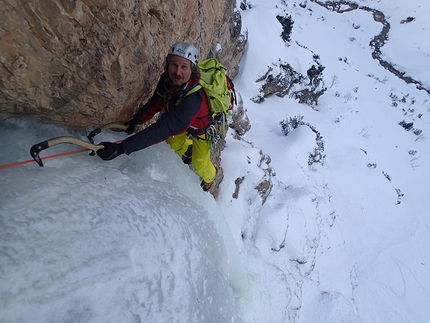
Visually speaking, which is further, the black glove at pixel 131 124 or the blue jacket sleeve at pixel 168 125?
the black glove at pixel 131 124

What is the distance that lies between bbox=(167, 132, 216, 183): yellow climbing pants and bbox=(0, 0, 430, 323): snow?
16 cm

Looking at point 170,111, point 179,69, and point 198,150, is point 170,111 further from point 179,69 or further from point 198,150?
point 198,150

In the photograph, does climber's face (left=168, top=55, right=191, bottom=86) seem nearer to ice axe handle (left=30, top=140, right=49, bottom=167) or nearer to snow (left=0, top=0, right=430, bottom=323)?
snow (left=0, top=0, right=430, bottom=323)

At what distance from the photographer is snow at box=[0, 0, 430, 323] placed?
1.65 m

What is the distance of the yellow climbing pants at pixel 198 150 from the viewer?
10.9ft

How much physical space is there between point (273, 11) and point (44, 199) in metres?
11.9

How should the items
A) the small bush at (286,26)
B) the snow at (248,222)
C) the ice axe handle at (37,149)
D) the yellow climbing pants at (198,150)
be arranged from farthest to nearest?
the small bush at (286,26)
the yellow climbing pants at (198,150)
the ice axe handle at (37,149)
the snow at (248,222)

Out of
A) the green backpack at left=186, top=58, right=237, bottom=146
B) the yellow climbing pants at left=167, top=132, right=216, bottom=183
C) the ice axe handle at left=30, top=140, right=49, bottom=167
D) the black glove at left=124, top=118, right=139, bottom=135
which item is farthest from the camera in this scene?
the yellow climbing pants at left=167, top=132, right=216, bottom=183

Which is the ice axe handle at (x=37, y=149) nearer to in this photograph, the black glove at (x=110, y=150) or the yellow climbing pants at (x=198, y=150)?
the black glove at (x=110, y=150)

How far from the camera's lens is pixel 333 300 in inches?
205

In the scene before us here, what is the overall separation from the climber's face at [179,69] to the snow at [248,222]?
88cm

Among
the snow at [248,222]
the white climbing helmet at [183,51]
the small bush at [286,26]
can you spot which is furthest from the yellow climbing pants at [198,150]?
the small bush at [286,26]

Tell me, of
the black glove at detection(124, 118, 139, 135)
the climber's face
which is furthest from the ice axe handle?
the climber's face

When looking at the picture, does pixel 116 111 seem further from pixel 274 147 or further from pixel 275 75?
pixel 275 75
